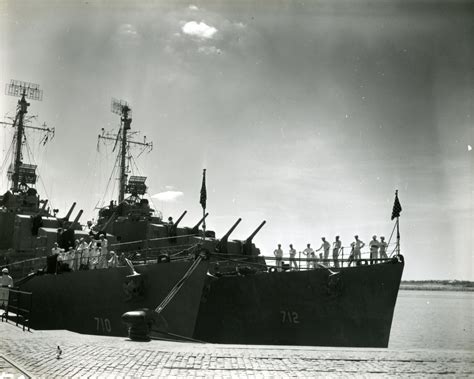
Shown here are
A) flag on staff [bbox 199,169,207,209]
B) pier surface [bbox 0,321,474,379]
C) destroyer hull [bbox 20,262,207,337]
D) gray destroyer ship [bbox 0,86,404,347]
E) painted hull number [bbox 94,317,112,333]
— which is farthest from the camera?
flag on staff [bbox 199,169,207,209]

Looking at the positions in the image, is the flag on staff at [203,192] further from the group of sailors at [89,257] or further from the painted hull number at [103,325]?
the painted hull number at [103,325]

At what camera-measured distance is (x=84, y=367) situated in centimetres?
699

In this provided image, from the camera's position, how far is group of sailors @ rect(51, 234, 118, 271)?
15258 mm

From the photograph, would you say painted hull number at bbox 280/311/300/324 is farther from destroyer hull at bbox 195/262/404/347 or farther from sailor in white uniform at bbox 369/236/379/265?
sailor in white uniform at bbox 369/236/379/265

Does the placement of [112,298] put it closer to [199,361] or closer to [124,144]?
[199,361]

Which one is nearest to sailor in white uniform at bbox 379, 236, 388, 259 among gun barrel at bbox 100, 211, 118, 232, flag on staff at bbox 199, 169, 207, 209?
flag on staff at bbox 199, 169, 207, 209

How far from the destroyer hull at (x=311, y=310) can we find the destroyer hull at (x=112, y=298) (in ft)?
7.69

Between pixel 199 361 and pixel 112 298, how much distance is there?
6955 mm

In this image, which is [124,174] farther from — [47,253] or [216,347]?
[216,347]

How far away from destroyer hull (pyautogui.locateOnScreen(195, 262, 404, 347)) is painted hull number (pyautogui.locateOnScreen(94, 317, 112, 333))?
2.67 m

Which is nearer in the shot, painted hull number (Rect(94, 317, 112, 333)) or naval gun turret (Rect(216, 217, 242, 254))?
painted hull number (Rect(94, 317, 112, 333))

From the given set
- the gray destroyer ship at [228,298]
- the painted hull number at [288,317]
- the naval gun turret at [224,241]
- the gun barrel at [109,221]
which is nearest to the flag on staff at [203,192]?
the gray destroyer ship at [228,298]

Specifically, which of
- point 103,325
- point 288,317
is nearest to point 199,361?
point 103,325

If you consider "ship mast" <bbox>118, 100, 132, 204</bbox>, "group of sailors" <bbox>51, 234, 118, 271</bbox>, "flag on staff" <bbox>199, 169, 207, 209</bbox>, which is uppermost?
"ship mast" <bbox>118, 100, 132, 204</bbox>
